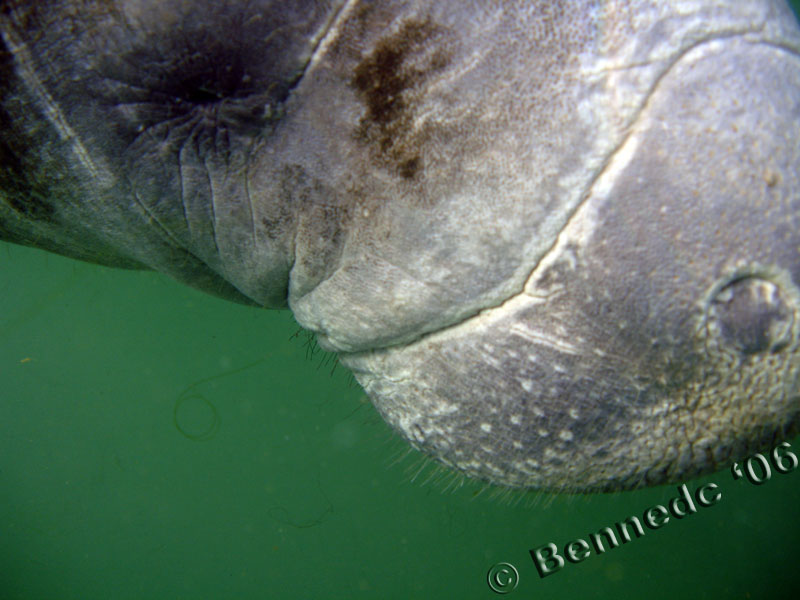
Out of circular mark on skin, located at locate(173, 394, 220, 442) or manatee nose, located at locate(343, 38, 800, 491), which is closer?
manatee nose, located at locate(343, 38, 800, 491)

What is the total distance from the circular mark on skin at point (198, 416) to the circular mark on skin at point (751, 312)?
6.89m

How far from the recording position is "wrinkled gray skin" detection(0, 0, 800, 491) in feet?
2.99

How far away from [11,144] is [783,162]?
162 centimetres

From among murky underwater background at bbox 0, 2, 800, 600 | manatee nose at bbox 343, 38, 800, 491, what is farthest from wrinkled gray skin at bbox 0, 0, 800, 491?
murky underwater background at bbox 0, 2, 800, 600

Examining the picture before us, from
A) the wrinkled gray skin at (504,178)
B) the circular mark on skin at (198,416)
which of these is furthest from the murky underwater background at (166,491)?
the wrinkled gray skin at (504,178)

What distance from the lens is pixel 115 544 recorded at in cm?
724

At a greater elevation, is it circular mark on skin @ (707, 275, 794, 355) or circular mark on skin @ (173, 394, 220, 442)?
circular mark on skin @ (707, 275, 794, 355)

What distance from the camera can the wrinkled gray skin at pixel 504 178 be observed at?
0.91 m

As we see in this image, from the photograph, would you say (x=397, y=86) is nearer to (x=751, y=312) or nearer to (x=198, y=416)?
(x=751, y=312)

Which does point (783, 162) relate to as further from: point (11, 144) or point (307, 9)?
point (11, 144)

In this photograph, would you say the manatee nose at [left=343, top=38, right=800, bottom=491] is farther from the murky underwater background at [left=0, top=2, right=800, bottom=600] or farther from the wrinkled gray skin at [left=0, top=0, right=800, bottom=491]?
the murky underwater background at [left=0, top=2, right=800, bottom=600]

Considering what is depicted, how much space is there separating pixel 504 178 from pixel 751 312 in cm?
47

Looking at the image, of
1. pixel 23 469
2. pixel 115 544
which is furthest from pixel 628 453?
pixel 23 469

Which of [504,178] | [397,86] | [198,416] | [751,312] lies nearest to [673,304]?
[751,312]
